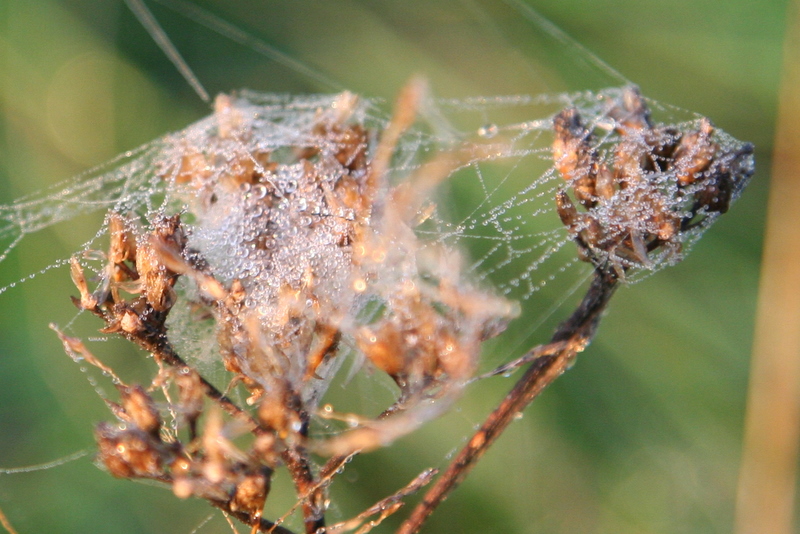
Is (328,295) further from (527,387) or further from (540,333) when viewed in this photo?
(540,333)

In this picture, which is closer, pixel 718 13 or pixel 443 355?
pixel 443 355

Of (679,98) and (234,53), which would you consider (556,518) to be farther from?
(234,53)

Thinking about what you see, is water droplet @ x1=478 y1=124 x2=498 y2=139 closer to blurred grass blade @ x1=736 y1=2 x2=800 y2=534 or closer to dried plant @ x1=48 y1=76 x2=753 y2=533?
dried plant @ x1=48 y1=76 x2=753 y2=533

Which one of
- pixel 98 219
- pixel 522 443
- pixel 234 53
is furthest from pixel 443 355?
pixel 234 53

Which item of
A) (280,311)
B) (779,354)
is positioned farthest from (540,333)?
(280,311)

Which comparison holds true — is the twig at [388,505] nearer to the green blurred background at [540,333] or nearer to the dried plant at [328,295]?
the dried plant at [328,295]
